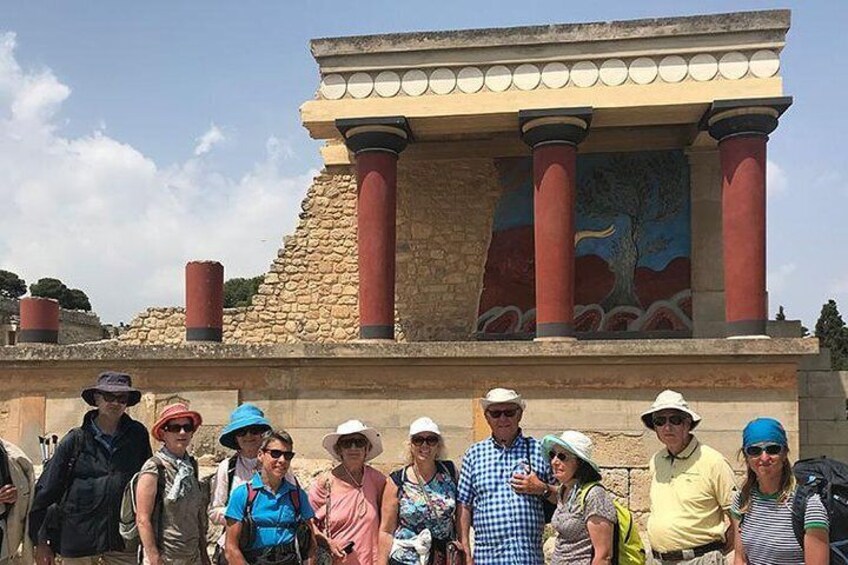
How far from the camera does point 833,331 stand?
3856 centimetres

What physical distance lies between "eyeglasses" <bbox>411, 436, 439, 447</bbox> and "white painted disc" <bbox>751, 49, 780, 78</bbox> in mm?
8550

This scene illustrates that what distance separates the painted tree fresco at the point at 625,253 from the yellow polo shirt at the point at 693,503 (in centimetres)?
918

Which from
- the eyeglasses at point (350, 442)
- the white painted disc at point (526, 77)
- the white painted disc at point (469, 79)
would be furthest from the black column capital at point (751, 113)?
the eyeglasses at point (350, 442)

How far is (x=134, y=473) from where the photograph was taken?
5051 mm

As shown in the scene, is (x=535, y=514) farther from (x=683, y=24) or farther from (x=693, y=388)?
(x=683, y=24)

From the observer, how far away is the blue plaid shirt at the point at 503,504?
182 inches

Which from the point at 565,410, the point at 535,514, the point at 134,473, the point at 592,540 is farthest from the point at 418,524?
the point at 565,410

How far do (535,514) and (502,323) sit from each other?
9.82m

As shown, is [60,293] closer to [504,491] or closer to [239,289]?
[239,289]

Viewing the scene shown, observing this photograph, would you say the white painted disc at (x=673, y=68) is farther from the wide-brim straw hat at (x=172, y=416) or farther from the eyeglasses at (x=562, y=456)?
the wide-brim straw hat at (x=172, y=416)

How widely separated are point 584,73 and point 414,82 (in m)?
2.30

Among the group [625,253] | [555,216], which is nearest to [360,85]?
[555,216]

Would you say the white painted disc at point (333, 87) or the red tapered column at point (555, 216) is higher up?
the white painted disc at point (333, 87)

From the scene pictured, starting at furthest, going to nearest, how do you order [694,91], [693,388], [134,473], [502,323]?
1. [502,323]
2. [694,91]
3. [693,388]
4. [134,473]
